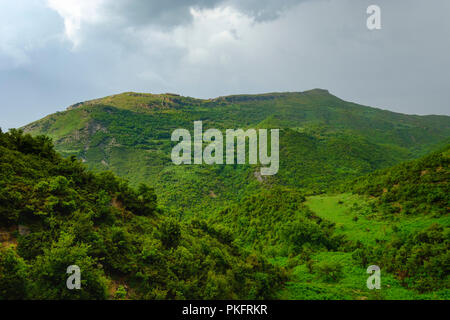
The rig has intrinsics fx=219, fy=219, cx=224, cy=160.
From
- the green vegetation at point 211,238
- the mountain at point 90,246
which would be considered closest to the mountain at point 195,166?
the green vegetation at point 211,238

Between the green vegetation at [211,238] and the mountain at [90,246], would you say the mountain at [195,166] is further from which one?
the mountain at [90,246]

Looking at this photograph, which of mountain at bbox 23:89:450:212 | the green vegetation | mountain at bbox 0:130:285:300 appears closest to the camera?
mountain at bbox 0:130:285:300

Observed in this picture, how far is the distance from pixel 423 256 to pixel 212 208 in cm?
5912

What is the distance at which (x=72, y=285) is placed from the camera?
356 inches

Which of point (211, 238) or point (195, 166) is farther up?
point (195, 166)

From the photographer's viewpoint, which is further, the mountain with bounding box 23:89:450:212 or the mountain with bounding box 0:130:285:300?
the mountain with bounding box 23:89:450:212

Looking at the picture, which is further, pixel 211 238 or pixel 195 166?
pixel 195 166

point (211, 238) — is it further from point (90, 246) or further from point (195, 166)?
point (195, 166)

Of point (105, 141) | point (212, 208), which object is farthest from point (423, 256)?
point (105, 141)

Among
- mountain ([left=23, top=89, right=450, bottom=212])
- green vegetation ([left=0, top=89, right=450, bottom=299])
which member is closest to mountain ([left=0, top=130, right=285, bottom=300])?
green vegetation ([left=0, top=89, right=450, bottom=299])

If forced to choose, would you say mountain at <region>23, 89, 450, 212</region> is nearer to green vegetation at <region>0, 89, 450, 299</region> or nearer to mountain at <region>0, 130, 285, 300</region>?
green vegetation at <region>0, 89, 450, 299</region>

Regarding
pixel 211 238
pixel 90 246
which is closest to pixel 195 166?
pixel 211 238
